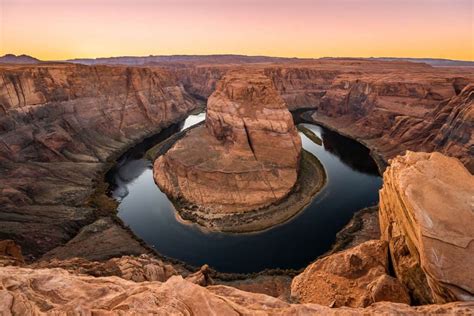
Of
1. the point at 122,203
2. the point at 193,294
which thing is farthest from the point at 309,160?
the point at 193,294

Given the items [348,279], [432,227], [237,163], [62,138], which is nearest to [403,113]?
[237,163]

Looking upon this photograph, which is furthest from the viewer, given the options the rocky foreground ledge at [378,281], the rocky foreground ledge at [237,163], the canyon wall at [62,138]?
the rocky foreground ledge at [237,163]

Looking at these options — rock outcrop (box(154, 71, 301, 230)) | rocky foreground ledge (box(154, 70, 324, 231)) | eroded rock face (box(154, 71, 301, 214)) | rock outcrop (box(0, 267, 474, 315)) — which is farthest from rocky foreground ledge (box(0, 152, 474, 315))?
eroded rock face (box(154, 71, 301, 214))

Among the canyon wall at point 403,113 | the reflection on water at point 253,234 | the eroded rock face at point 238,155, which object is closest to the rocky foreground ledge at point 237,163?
the eroded rock face at point 238,155

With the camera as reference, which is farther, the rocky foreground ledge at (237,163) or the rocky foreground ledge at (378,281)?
the rocky foreground ledge at (237,163)

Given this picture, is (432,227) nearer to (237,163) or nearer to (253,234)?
(253,234)

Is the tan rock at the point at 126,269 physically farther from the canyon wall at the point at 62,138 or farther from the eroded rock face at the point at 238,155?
the eroded rock face at the point at 238,155

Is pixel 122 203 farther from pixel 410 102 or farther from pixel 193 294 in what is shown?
pixel 410 102
